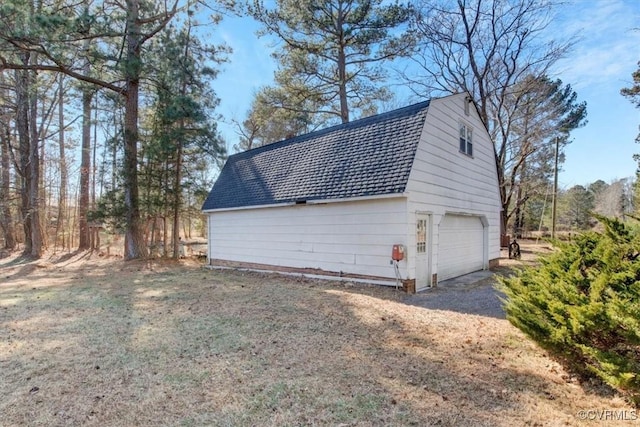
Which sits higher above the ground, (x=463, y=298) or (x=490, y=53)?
(x=490, y=53)

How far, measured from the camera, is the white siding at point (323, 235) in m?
7.93

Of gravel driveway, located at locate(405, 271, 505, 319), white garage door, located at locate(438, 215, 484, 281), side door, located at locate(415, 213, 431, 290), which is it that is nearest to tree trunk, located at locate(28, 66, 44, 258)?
side door, located at locate(415, 213, 431, 290)

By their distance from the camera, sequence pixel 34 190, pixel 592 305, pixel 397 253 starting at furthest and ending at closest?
pixel 34 190 → pixel 397 253 → pixel 592 305

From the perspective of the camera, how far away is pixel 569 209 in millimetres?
36875

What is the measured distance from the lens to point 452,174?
31.6ft

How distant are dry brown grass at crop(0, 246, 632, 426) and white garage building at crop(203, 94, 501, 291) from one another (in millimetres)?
1953

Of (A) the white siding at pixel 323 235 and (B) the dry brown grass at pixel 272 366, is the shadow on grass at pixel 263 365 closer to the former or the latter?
(B) the dry brown grass at pixel 272 366

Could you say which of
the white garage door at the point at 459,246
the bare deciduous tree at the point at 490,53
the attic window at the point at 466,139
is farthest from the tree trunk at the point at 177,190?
the bare deciduous tree at the point at 490,53

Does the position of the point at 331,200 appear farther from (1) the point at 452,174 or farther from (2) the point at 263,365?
(2) the point at 263,365

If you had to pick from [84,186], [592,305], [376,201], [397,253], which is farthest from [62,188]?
[592,305]

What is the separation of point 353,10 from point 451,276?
1299 centimetres

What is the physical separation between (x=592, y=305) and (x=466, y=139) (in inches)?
345

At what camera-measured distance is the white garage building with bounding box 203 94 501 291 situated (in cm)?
795

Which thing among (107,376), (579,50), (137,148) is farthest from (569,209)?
(107,376)
